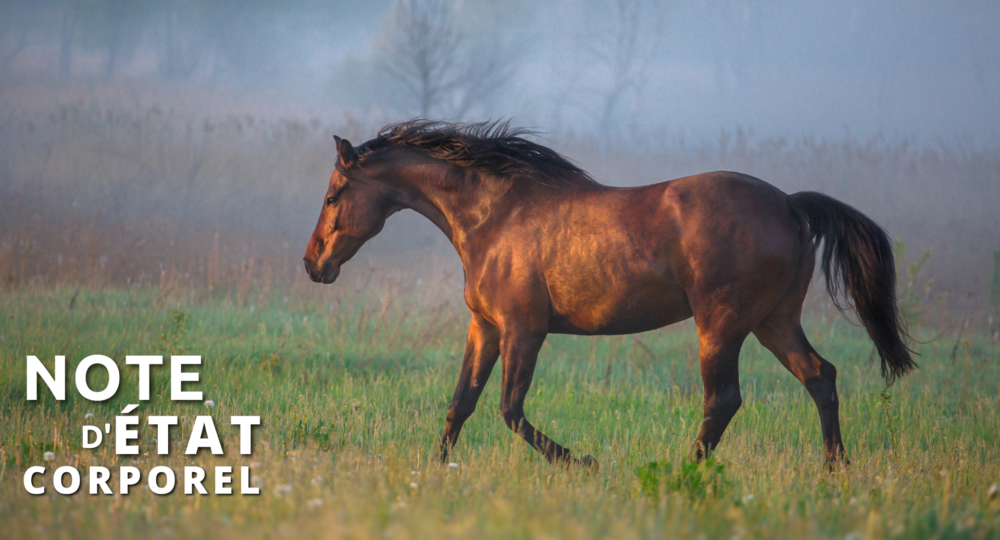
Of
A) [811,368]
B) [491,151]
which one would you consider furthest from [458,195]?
[811,368]

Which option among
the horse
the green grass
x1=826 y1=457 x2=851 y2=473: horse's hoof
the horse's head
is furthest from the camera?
the horse's head

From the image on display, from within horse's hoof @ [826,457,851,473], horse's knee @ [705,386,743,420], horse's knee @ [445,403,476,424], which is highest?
horse's knee @ [705,386,743,420]

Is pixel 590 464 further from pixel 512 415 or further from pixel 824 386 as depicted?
pixel 824 386

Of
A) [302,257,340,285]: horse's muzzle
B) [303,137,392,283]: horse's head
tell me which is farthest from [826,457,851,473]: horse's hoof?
[302,257,340,285]: horse's muzzle

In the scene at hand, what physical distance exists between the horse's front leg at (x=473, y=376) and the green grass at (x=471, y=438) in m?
0.18

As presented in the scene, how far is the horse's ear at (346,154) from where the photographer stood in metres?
4.66

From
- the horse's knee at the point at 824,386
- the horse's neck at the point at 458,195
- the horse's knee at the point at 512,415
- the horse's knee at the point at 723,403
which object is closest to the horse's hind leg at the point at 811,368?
the horse's knee at the point at 824,386

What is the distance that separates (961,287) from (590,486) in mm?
13291

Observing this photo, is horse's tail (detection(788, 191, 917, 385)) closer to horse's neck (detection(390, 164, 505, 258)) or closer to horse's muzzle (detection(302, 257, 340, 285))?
horse's neck (detection(390, 164, 505, 258))

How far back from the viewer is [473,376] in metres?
4.59

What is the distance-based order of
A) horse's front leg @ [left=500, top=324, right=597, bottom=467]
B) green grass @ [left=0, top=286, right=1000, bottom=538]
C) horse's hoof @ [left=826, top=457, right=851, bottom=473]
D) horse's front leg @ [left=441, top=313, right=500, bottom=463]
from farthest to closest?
horse's front leg @ [left=441, top=313, right=500, bottom=463]
horse's front leg @ [left=500, top=324, right=597, bottom=467]
horse's hoof @ [left=826, top=457, right=851, bottom=473]
green grass @ [left=0, top=286, right=1000, bottom=538]

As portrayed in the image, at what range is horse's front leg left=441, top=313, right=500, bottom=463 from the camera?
15.0 feet

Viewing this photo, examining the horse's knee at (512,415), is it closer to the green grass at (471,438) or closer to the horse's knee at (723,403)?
the green grass at (471,438)

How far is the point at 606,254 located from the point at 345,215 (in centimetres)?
177
